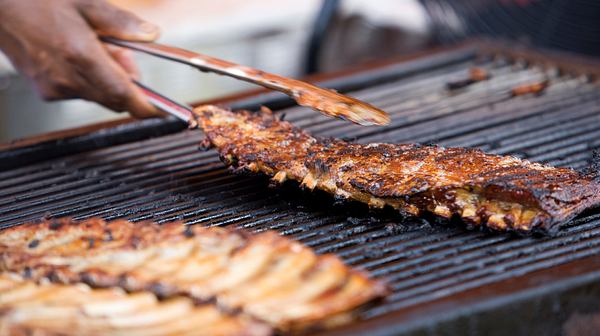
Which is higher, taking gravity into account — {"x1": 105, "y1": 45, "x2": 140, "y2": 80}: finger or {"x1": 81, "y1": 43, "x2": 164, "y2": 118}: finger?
{"x1": 105, "y1": 45, "x2": 140, "y2": 80}: finger

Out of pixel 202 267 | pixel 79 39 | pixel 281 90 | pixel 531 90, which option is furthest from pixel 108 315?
pixel 531 90

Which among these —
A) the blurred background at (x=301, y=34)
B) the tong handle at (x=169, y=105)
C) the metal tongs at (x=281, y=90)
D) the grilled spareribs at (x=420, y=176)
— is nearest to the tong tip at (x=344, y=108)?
the metal tongs at (x=281, y=90)

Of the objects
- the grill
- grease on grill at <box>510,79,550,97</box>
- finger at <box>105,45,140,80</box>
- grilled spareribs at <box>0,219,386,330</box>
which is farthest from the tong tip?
grease on grill at <box>510,79,550,97</box>

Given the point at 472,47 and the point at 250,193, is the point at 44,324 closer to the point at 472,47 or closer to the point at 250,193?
the point at 250,193

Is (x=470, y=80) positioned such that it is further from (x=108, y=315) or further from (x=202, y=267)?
(x=108, y=315)

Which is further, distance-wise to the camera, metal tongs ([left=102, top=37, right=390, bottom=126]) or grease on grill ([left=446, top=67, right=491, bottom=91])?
grease on grill ([left=446, top=67, right=491, bottom=91])

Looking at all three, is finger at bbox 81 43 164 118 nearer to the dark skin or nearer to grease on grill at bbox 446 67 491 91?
the dark skin
